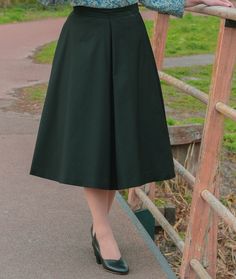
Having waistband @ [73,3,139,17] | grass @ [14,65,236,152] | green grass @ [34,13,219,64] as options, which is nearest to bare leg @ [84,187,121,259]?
waistband @ [73,3,139,17]

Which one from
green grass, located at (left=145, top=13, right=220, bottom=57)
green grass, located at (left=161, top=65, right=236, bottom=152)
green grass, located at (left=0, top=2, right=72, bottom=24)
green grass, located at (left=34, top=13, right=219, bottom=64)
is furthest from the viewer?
green grass, located at (left=0, top=2, right=72, bottom=24)

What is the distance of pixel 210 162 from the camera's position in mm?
3242

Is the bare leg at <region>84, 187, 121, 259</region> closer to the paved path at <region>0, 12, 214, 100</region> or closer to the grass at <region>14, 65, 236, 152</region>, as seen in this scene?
the grass at <region>14, 65, 236, 152</region>

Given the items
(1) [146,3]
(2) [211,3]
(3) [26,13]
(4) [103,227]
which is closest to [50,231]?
(4) [103,227]

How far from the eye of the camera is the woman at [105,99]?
10.1 ft

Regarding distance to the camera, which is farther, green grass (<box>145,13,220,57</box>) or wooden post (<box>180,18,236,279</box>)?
green grass (<box>145,13,220,57</box>)

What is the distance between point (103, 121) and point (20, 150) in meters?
2.51

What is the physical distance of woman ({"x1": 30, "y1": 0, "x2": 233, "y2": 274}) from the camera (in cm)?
309

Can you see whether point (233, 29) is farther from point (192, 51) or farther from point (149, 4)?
point (192, 51)

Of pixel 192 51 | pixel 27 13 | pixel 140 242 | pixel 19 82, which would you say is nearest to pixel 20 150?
pixel 140 242

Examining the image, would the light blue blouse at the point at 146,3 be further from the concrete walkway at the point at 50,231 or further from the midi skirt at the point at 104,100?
the concrete walkway at the point at 50,231

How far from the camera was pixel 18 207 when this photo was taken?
4238 millimetres

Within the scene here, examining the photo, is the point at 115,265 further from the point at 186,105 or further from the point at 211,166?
the point at 186,105

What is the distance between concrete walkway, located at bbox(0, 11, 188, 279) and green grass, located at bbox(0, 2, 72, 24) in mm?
11787
